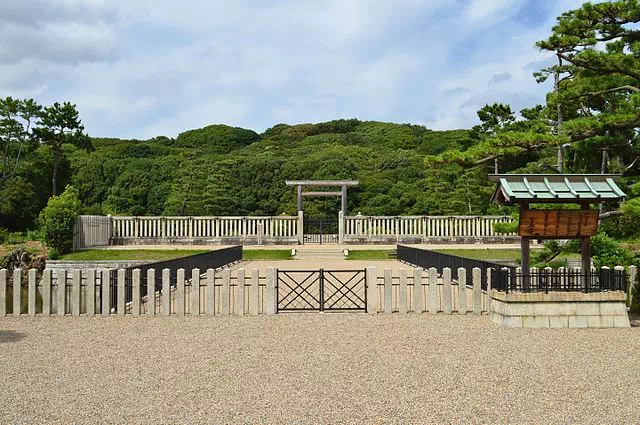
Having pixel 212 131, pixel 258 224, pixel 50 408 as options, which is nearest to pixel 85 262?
pixel 258 224

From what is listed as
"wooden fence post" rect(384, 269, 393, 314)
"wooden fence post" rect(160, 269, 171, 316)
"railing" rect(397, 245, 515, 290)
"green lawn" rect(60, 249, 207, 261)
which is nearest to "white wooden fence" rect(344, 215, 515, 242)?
"railing" rect(397, 245, 515, 290)

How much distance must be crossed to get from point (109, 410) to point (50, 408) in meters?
0.53

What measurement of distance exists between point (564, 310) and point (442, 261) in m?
7.19

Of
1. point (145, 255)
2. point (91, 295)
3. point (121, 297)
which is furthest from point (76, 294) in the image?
point (145, 255)

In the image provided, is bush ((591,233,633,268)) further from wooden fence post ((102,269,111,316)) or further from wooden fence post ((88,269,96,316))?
wooden fence post ((88,269,96,316))

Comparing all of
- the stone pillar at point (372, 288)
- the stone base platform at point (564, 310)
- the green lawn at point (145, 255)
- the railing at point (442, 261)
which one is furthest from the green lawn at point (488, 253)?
the stone base platform at point (564, 310)

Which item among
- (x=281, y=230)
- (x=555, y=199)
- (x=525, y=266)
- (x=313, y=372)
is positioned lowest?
(x=313, y=372)

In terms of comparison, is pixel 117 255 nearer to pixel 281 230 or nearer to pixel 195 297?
pixel 281 230

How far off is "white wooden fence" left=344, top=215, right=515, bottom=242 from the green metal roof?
792 inches

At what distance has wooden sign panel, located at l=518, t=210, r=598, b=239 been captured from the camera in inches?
400

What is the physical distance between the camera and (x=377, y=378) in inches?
257

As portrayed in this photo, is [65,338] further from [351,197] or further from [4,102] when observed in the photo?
[351,197]

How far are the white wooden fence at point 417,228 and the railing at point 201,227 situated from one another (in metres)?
3.11

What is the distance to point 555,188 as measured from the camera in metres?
10.3
